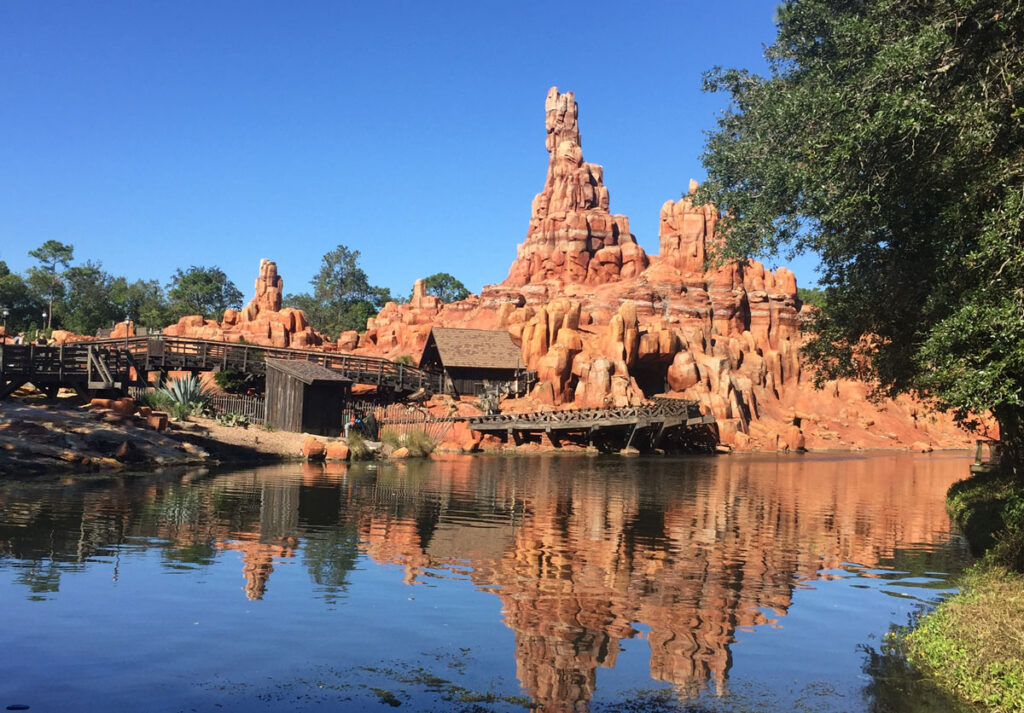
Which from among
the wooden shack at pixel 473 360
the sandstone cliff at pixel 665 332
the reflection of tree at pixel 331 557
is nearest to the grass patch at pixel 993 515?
the reflection of tree at pixel 331 557

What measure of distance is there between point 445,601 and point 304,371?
98.0ft

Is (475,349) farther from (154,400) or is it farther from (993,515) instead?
(993,515)

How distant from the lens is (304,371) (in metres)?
40.1

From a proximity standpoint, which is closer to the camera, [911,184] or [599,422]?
[911,184]

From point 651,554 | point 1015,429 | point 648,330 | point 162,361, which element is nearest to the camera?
point 1015,429

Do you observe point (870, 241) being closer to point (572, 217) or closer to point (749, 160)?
point (749, 160)

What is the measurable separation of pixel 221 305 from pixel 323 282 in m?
14.4

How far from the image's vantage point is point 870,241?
16656 millimetres

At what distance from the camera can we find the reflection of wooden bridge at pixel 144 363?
116ft

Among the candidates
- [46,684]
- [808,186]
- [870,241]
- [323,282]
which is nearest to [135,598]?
[46,684]

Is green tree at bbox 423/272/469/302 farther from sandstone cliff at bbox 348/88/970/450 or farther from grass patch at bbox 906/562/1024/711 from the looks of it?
grass patch at bbox 906/562/1024/711

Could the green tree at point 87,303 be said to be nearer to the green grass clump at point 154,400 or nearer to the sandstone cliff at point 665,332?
the sandstone cliff at point 665,332

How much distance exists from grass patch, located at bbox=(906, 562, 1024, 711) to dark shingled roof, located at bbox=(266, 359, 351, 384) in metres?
31.8

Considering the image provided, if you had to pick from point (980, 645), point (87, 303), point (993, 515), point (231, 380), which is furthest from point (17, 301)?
point (980, 645)
